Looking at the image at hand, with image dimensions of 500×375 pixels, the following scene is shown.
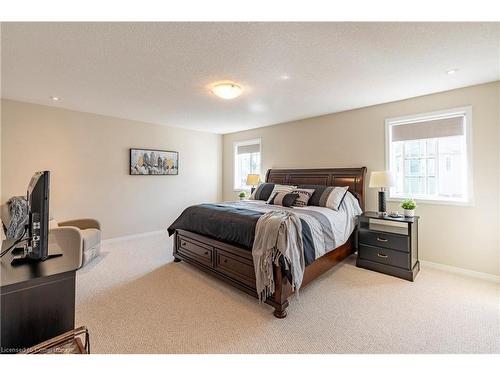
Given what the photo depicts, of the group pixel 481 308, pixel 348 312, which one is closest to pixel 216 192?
pixel 348 312

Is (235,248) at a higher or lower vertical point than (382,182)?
lower

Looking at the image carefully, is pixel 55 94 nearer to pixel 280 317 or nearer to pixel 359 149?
pixel 280 317

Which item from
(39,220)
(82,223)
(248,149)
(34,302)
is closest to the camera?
(34,302)

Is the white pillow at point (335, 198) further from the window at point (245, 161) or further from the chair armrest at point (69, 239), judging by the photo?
the chair armrest at point (69, 239)

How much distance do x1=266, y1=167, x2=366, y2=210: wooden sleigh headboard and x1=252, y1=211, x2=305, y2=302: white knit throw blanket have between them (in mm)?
1941

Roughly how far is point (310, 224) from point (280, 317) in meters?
0.94

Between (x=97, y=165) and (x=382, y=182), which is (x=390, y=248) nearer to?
(x=382, y=182)

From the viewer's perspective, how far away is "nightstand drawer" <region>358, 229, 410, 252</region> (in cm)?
284

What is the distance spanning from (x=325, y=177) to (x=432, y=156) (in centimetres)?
151

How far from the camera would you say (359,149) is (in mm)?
3797

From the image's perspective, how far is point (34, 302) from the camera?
111cm

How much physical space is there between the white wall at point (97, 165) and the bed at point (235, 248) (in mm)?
1804

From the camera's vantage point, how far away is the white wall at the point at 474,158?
2762 millimetres

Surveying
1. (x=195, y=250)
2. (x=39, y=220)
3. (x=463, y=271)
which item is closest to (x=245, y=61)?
(x=39, y=220)
